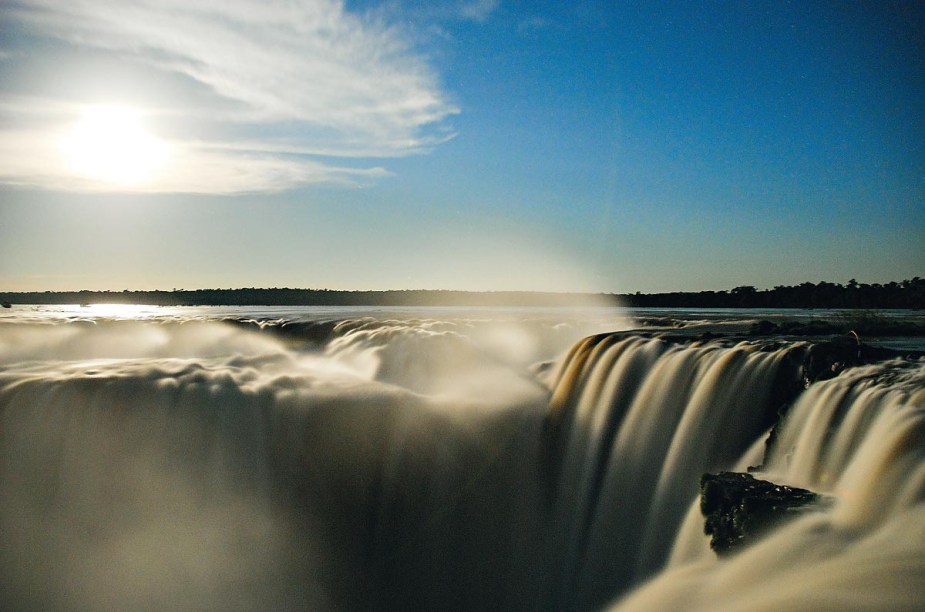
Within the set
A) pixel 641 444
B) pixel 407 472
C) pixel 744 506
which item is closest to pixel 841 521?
pixel 744 506

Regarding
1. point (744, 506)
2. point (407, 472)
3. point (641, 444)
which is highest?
point (744, 506)

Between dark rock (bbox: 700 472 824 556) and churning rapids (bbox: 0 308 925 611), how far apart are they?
34 cm

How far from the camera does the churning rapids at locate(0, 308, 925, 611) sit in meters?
9.29

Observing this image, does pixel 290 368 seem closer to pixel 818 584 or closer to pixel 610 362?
pixel 610 362

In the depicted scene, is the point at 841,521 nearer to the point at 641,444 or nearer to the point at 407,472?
the point at 641,444

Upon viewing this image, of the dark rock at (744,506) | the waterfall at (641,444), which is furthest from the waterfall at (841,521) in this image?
the waterfall at (641,444)

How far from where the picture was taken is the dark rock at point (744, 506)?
20.9 ft

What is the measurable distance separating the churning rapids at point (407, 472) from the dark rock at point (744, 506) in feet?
1.12

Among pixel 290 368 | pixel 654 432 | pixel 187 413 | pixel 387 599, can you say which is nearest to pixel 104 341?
pixel 290 368

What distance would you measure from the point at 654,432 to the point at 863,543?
530 centimetres

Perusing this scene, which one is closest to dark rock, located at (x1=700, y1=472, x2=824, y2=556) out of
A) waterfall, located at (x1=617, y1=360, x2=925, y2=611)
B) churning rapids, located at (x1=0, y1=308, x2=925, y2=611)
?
waterfall, located at (x1=617, y1=360, x2=925, y2=611)

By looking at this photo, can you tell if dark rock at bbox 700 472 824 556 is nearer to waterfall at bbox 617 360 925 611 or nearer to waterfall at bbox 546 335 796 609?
waterfall at bbox 617 360 925 611

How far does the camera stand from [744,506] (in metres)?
6.64

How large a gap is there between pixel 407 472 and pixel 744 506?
7.65 m
